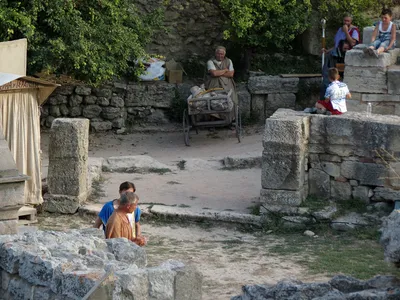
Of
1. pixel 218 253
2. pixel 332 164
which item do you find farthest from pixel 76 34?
pixel 218 253

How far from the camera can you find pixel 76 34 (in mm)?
16219

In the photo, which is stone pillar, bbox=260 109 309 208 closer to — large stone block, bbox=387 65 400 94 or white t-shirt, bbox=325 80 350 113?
white t-shirt, bbox=325 80 350 113

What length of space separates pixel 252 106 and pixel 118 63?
9.90 feet

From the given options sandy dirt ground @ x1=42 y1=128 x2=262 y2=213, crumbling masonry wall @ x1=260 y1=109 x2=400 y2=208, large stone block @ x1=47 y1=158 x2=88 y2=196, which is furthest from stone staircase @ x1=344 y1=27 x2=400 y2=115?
large stone block @ x1=47 y1=158 x2=88 y2=196

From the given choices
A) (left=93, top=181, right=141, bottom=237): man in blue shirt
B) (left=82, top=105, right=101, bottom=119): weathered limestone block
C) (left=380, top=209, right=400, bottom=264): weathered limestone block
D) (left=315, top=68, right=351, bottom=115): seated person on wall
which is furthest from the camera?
(left=82, top=105, right=101, bottom=119): weathered limestone block

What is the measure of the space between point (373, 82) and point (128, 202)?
26.2 feet

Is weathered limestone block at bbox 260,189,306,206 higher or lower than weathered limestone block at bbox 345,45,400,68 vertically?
lower

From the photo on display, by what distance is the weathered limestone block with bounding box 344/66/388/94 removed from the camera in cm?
1598

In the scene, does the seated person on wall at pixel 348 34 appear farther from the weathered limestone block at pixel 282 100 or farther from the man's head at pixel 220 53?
the man's head at pixel 220 53

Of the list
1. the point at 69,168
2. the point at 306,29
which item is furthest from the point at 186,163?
the point at 306,29

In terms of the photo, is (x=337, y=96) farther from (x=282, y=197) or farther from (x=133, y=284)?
(x=133, y=284)

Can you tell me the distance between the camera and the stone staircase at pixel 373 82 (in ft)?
52.3

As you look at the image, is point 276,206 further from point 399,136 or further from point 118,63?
point 118,63

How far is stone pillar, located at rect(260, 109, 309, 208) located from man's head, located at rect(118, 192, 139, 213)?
3348 millimetres
